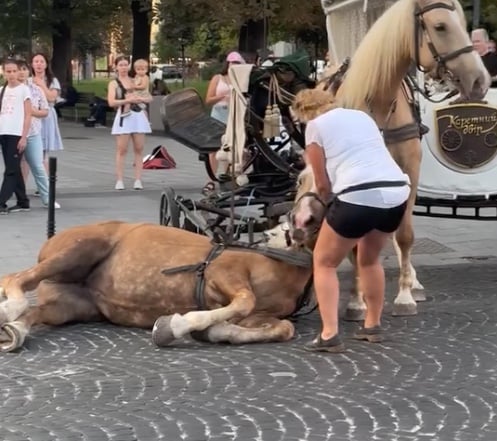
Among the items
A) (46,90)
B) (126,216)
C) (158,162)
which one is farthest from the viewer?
(158,162)

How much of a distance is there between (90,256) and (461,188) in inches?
122

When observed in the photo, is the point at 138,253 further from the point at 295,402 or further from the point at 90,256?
the point at 295,402

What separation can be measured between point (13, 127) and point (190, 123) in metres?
2.98

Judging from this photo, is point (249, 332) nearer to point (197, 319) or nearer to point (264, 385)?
point (197, 319)

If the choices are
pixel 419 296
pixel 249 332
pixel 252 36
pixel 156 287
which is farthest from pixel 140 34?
pixel 249 332

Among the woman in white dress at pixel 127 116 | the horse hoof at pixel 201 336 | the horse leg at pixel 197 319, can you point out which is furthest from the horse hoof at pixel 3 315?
the woman in white dress at pixel 127 116

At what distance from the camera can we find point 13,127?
11961 mm

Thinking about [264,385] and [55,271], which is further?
[55,271]

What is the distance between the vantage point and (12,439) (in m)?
4.59

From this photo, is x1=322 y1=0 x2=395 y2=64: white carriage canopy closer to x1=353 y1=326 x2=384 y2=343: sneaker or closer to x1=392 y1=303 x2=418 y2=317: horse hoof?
x1=392 y1=303 x2=418 y2=317: horse hoof

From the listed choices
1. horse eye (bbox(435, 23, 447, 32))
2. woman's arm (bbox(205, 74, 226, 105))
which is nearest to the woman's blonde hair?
horse eye (bbox(435, 23, 447, 32))

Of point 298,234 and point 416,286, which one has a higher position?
point 298,234

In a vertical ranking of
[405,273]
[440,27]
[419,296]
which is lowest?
[419,296]

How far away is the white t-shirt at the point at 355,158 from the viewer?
5625 mm
